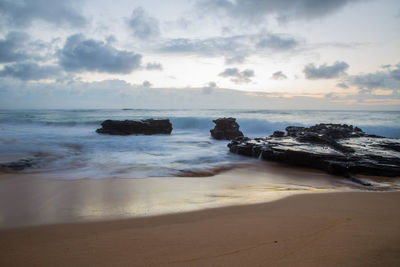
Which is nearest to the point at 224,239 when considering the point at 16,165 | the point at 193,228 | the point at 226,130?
the point at 193,228

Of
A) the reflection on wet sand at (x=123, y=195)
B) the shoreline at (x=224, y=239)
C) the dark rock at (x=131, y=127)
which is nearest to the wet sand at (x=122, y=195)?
the reflection on wet sand at (x=123, y=195)

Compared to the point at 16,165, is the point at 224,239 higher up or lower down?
higher up

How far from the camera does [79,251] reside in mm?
1857

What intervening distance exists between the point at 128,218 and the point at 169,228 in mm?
644

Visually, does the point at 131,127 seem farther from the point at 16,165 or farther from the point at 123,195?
the point at 123,195

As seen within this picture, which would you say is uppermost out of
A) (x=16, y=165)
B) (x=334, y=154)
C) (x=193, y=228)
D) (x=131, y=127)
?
(x=131, y=127)

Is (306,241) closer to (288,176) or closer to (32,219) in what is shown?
(32,219)

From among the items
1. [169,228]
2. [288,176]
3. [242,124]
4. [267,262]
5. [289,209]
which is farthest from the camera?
[242,124]

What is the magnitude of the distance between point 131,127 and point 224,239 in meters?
17.8

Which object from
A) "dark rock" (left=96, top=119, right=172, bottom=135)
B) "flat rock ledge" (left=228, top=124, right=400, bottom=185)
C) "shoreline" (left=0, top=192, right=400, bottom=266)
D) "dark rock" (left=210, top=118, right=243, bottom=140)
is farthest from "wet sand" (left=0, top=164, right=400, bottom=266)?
"dark rock" (left=96, top=119, right=172, bottom=135)

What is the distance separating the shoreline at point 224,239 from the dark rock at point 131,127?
16.7m

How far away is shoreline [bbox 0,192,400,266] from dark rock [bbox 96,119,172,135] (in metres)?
16.7

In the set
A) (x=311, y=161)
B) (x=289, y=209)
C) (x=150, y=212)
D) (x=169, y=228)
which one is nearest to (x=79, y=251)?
(x=169, y=228)

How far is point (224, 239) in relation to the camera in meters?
2.01
